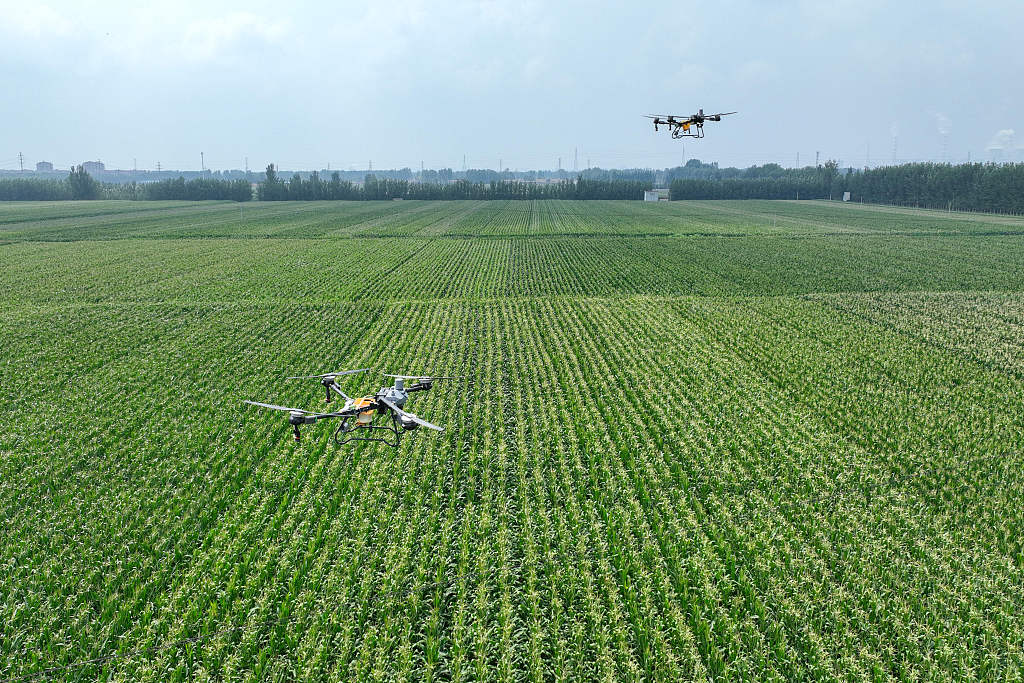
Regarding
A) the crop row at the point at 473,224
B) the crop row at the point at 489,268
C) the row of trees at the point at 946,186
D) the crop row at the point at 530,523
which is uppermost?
the row of trees at the point at 946,186

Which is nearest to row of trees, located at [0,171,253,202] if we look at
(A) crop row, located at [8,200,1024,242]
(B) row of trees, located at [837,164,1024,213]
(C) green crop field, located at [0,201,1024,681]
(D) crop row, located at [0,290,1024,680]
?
(A) crop row, located at [8,200,1024,242]

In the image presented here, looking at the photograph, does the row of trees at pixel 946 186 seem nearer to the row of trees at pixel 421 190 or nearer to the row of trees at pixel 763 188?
the row of trees at pixel 421 190

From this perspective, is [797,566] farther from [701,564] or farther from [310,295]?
A: [310,295]

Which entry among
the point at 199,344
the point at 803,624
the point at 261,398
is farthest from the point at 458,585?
the point at 199,344

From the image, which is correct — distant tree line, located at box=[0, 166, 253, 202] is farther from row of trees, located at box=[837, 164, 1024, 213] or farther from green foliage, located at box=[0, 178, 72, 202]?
row of trees, located at box=[837, 164, 1024, 213]

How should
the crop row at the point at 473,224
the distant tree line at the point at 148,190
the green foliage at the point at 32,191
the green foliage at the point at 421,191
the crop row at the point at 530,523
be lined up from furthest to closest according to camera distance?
the green foliage at the point at 421,191
the distant tree line at the point at 148,190
the green foliage at the point at 32,191
the crop row at the point at 473,224
the crop row at the point at 530,523

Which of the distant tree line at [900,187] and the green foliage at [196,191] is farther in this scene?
the green foliage at [196,191]

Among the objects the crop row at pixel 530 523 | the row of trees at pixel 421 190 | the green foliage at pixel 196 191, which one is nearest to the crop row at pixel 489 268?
the crop row at pixel 530 523
